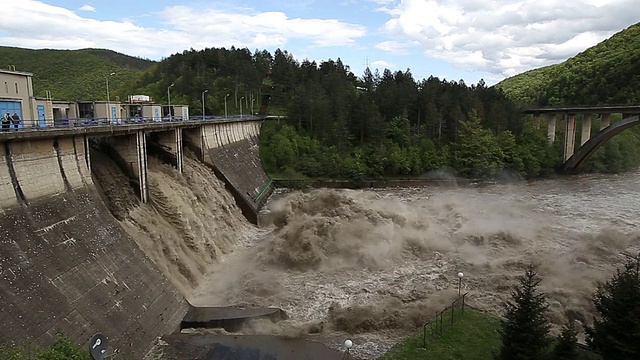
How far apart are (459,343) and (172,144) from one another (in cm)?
2303

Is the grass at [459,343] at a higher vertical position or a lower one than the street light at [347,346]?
lower

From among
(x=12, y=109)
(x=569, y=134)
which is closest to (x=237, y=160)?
(x=12, y=109)

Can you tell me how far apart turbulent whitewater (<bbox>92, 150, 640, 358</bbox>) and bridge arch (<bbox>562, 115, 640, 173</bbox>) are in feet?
63.9

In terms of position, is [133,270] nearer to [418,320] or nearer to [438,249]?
[418,320]

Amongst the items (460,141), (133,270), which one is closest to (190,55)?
(460,141)

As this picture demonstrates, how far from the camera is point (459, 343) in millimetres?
17609

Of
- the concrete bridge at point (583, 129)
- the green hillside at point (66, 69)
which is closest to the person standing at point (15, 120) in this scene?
the concrete bridge at point (583, 129)

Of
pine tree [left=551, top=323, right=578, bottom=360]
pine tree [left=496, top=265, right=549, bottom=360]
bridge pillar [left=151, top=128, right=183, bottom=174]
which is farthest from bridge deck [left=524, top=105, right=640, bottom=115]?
bridge pillar [left=151, top=128, right=183, bottom=174]

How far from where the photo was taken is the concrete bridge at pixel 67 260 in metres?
14.4

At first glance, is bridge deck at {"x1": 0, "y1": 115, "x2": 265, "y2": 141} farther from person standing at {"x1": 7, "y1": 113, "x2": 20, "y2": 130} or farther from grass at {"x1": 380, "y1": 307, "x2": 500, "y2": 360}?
grass at {"x1": 380, "y1": 307, "x2": 500, "y2": 360}

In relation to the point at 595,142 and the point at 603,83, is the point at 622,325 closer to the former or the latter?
the point at 595,142

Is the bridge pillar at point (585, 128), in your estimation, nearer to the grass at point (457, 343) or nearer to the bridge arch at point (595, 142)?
the bridge arch at point (595, 142)

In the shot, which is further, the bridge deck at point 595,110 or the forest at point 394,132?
the forest at point 394,132

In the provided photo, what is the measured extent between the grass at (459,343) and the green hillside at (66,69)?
98.8 metres
